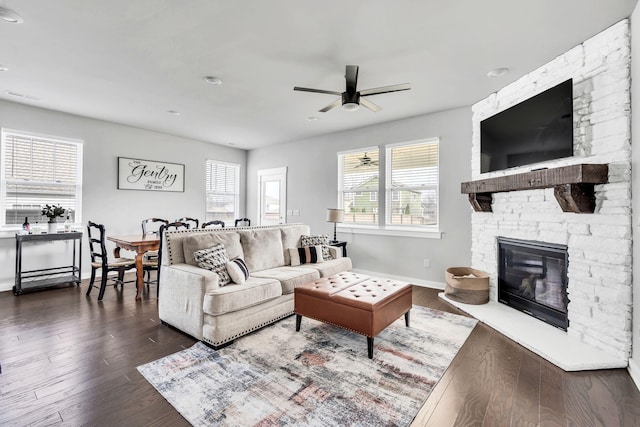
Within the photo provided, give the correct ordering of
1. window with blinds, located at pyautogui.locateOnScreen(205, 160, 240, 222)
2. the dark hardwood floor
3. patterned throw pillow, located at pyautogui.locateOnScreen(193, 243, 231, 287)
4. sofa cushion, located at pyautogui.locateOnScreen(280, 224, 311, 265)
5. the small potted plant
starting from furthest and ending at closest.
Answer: window with blinds, located at pyautogui.locateOnScreen(205, 160, 240, 222)
the small potted plant
sofa cushion, located at pyautogui.locateOnScreen(280, 224, 311, 265)
patterned throw pillow, located at pyautogui.locateOnScreen(193, 243, 231, 287)
the dark hardwood floor

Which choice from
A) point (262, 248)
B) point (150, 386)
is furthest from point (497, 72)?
point (150, 386)

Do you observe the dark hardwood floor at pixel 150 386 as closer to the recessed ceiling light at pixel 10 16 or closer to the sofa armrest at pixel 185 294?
the sofa armrest at pixel 185 294

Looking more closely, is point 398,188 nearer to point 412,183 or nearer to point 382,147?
point 412,183

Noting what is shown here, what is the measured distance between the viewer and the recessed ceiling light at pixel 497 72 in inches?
125

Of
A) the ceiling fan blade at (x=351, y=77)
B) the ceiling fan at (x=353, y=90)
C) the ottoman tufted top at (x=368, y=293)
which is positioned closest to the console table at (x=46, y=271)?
the ceiling fan at (x=353, y=90)

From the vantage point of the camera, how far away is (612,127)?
2.46m

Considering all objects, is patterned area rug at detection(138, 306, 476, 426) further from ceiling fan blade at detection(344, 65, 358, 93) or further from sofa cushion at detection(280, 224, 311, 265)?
ceiling fan blade at detection(344, 65, 358, 93)

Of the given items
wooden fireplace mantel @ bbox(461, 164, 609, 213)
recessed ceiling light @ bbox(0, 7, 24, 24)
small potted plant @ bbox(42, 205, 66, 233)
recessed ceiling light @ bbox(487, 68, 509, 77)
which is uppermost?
recessed ceiling light @ bbox(487, 68, 509, 77)

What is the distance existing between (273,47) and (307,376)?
283 cm

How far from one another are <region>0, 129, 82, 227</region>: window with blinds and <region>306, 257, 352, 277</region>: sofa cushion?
4.22 m

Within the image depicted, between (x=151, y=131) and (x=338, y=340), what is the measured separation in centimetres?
537

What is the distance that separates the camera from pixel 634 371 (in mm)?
2174

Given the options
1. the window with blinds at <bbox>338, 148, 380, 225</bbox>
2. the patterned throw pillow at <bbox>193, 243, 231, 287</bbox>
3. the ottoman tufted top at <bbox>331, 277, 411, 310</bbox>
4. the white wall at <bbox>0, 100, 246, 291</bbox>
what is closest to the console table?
the white wall at <bbox>0, 100, 246, 291</bbox>

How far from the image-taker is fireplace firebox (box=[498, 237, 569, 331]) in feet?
9.64
